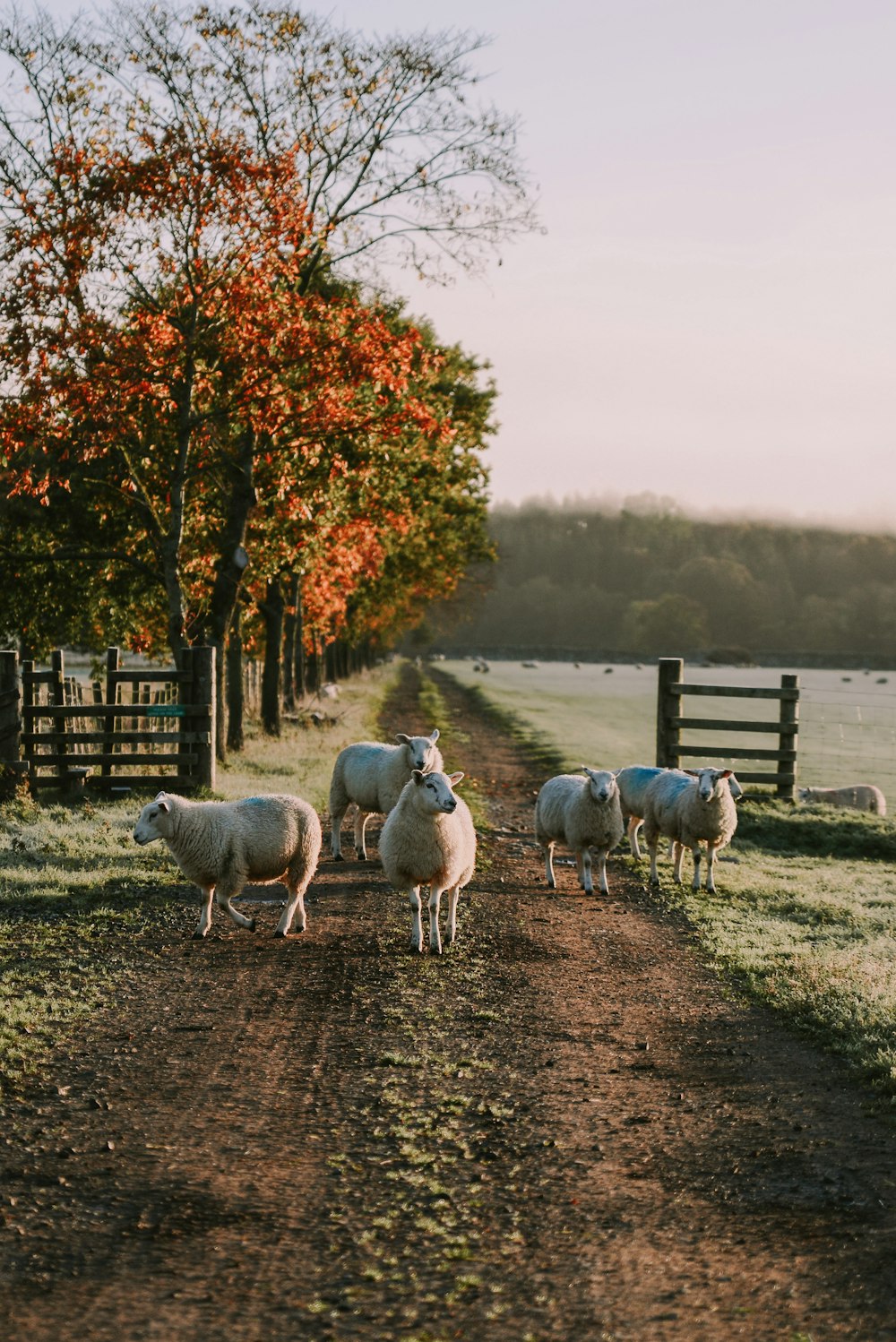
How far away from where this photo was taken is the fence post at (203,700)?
18.6 m

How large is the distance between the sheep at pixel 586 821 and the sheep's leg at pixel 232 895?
4.11m

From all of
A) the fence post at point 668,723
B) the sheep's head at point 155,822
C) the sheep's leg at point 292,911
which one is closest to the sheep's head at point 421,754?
the sheep's leg at point 292,911

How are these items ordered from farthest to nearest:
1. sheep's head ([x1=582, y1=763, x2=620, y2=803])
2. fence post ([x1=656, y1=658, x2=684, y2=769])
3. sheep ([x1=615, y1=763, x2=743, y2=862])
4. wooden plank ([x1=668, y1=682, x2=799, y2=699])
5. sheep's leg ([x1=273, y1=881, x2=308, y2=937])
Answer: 1. fence post ([x1=656, y1=658, x2=684, y2=769])
2. wooden plank ([x1=668, y1=682, x2=799, y2=699])
3. sheep ([x1=615, y1=763, x2=743, y2=862])
4. sheep's head ([x1=582, y1=763, x2=620, y2=803])
5. sheep's leg ([x1=273, y1=881, x2=308, y2=937])

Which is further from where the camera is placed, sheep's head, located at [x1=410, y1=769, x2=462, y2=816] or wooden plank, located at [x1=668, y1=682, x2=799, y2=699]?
wooden plank, located at [x1=668, y1=682, x2=799, y2=699]

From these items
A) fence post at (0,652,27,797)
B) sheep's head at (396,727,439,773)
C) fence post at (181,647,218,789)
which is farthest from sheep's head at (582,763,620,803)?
fence post at (0,652,27,797)

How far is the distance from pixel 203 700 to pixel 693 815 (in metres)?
8.45

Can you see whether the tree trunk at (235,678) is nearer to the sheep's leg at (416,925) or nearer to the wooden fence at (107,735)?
the wooden fence at (107,735)

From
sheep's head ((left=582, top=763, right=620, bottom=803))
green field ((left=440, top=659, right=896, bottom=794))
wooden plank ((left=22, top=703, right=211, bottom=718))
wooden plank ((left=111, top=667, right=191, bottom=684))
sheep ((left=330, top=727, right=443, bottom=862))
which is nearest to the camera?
sheep's head ((left=582, top=763, right=620, bottom=803))

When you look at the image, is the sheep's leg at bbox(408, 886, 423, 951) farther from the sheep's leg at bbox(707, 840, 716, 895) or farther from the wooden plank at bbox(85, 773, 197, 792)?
the wooden plank at bbox(85, 773, 197, 792)

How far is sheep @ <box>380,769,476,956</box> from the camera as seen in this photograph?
34.2 feet

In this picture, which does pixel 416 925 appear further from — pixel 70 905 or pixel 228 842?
pixel 70 905

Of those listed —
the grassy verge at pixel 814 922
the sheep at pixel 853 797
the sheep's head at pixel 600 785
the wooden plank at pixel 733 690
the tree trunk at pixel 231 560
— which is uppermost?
the tree trunk at pixel 231 560

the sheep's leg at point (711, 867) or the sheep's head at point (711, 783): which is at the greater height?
the sheep's head at point (711, 783)

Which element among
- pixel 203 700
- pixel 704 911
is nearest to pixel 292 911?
pixel 704 911
